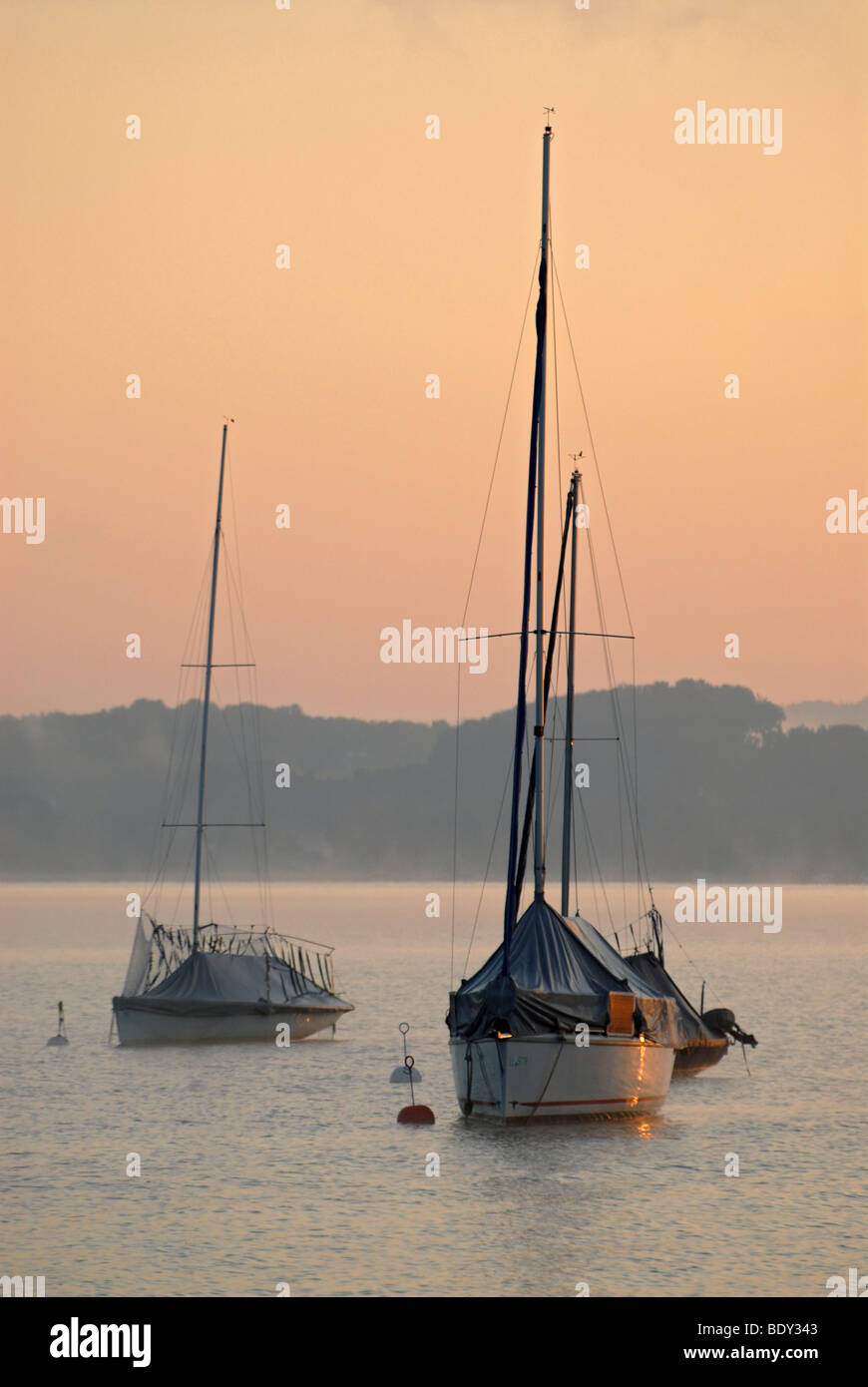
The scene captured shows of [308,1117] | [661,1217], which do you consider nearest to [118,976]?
[308,1117]

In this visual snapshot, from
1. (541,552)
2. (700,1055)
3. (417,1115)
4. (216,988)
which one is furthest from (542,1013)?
(216,988)

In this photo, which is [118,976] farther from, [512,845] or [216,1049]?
[512,845]

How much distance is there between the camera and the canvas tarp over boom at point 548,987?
39531mm

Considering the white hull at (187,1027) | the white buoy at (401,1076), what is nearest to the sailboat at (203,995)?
the white hull at (187,1027)

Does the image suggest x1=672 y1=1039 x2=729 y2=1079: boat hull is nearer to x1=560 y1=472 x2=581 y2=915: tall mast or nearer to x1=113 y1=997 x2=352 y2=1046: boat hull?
x1=560 y1=472 x2=581 y2=915: tall mast

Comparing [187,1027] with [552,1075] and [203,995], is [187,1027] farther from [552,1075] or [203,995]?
[552,1075]

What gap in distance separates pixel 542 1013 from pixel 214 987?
2359cm

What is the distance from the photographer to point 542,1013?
130ft

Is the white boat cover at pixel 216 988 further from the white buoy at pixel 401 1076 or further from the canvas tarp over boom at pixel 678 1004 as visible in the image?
the canvas tarp over boom at pixel 678 1004

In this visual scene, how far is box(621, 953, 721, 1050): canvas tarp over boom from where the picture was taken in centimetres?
5188

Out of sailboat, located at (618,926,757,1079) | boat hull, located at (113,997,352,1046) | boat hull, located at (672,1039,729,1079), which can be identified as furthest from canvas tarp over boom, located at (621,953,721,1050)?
boat hull, located at (113,997,352,1046)
